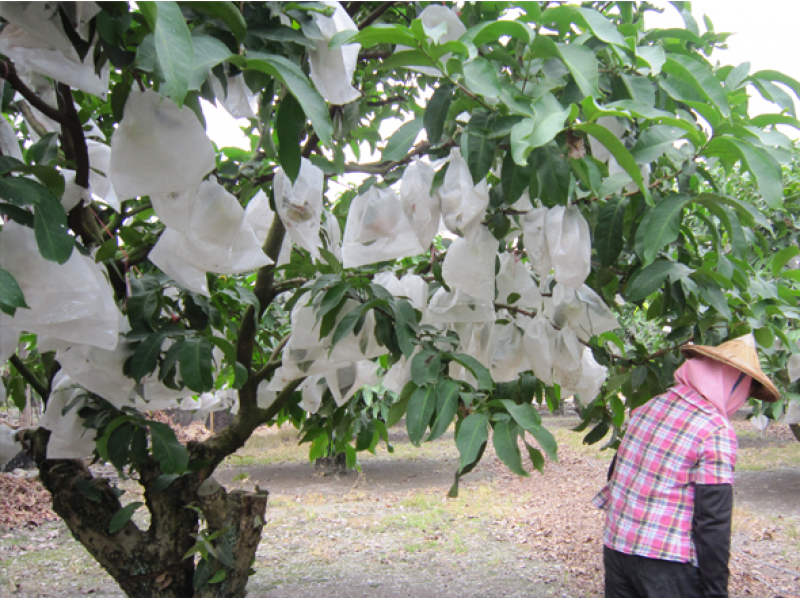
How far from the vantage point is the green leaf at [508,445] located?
107 cm

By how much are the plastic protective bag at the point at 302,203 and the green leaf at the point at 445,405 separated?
17.8 inches

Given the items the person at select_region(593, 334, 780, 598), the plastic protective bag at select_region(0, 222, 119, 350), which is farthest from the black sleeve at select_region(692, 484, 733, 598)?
the plastic protective bag at select_region(0, 222, 119, 350)

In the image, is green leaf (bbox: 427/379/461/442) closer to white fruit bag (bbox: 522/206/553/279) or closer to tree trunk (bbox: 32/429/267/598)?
white fruit bag (bbox: 522/206/553/279)

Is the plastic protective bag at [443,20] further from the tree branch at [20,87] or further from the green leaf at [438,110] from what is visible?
the tree branch at [20,87]

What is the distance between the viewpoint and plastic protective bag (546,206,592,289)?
1367 millimetres

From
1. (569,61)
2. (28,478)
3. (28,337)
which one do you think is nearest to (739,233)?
(569,61)

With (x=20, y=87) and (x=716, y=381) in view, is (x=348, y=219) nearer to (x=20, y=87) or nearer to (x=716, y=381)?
(x=20, y=87)

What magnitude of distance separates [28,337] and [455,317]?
5.68 ft

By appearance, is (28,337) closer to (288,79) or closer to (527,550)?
(288,79)

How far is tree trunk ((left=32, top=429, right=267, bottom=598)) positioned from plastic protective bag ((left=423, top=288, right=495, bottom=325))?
117cm

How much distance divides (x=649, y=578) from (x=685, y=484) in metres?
0.29

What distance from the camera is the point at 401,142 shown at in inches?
51.4

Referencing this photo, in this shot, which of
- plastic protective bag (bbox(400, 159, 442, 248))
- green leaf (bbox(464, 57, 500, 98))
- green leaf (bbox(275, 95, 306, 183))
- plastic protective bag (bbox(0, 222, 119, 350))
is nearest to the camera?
green leaf (bbox(275, 95, 306, 183))

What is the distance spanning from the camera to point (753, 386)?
187cm
